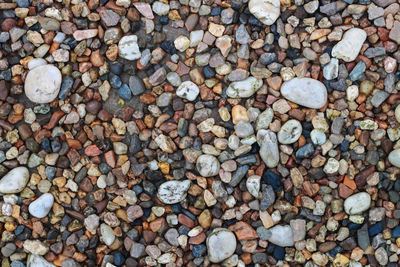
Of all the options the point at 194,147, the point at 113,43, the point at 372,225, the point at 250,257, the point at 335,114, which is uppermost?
the point at 113,43

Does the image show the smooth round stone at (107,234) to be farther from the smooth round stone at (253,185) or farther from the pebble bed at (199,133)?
the smooth round stone at (253,185)

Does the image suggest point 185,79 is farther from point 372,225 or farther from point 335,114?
point 372,225

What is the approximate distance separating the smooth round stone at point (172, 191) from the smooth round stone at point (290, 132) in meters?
0.39

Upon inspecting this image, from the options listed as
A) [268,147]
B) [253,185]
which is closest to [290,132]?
[268,147]

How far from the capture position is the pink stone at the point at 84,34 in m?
1.85

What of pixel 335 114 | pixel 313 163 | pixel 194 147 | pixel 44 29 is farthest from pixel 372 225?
pixel 44 29

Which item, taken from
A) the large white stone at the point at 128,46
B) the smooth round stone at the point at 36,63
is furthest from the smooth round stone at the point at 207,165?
the smooth round stone at the point at 36,63

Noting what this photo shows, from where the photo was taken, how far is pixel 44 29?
1856mm

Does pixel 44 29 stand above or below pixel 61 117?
above

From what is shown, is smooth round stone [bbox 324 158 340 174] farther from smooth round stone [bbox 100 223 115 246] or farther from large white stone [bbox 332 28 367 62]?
smooth round stone [bbox 100 223 115 246]

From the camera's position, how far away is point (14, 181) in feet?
5.93

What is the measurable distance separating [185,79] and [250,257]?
0.71m

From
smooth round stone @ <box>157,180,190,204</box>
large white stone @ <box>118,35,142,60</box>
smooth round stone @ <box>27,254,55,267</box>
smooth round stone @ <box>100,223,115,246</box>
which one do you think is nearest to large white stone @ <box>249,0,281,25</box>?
large white stone @ <box>118,35,142,60</box>

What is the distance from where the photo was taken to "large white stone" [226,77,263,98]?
1.80 m
